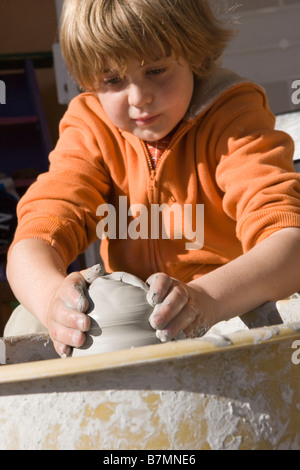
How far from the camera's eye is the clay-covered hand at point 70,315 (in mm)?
808

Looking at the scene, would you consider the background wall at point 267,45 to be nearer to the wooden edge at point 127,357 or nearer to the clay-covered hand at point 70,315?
the clay-covered hand at point 70,315

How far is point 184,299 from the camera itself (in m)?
0.79

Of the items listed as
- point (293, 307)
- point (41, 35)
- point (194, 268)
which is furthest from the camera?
point (41, 35)

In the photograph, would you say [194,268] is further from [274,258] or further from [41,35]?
[41,35]

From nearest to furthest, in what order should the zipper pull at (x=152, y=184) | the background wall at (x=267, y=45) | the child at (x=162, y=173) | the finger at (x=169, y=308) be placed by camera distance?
1. the finger at (x=169, y=308)
2. the child at (x=162, y=173)
3. the zipper pull at (x=152, y=184)
4. the background wall at (x=267, y=45)

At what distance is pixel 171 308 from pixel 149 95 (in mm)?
501

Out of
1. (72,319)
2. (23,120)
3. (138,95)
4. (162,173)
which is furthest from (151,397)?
(23,120)

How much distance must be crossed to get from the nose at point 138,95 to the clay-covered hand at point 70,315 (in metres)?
0.40

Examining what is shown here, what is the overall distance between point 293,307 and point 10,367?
477 millimetres

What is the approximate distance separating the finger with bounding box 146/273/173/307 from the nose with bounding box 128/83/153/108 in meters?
0.44

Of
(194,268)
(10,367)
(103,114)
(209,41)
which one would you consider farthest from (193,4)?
(10,367)

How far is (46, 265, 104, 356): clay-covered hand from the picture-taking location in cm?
81

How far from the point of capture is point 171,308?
2.56 ft

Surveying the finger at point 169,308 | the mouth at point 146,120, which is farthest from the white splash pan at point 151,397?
the mouth at point 146,120
